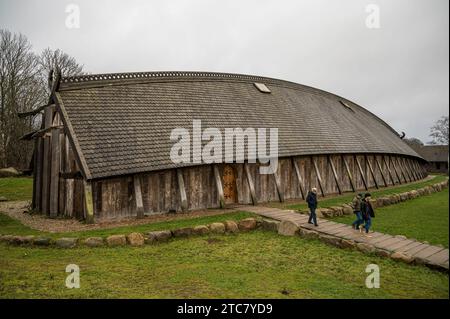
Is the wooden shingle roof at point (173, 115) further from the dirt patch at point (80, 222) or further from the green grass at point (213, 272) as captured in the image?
the green grass at point (213, 272)

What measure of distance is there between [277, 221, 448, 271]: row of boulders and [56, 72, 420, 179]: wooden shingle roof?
20.1 ft

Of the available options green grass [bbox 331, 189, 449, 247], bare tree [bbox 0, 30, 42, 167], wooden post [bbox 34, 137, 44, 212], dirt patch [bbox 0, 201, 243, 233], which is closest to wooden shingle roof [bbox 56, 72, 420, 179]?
dirt patch [bbox 0, 201, 243, 233]

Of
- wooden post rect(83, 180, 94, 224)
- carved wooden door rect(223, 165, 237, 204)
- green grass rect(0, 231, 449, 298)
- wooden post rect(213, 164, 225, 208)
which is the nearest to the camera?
green grass rect(0, 231, 449, 298)

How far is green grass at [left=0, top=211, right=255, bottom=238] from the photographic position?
10.7 m

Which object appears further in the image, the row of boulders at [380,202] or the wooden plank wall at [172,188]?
the row of boulders at [380,202]

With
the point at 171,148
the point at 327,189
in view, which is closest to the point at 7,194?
the point at 171,148

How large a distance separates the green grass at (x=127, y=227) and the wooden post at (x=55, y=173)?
1549 mm

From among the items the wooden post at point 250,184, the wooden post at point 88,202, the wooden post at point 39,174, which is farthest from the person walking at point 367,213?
the wooden post at point 39,174

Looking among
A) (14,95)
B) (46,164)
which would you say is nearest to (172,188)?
(46,164)

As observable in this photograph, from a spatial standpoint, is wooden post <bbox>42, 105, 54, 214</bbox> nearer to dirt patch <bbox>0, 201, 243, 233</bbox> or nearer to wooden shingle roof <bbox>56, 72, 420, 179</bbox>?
dirt patch <bbox>0, 201, 243, 233</bbox>

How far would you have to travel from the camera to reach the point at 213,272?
7.83 metres

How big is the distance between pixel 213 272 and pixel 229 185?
9.32 meters

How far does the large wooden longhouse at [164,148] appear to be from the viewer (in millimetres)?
13266
